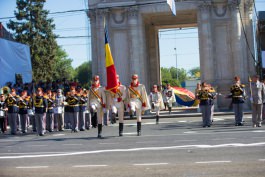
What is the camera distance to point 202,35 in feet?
120

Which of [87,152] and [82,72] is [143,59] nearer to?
[87,152]

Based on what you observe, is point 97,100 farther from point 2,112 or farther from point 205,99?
point 2,112

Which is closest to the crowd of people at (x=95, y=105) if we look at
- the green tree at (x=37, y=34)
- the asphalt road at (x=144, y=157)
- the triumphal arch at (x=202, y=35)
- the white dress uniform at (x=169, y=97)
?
the asphalt road at (x=144, y=157)

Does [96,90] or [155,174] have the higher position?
[96,90]

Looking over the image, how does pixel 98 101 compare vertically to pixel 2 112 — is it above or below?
above

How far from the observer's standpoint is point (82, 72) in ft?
449

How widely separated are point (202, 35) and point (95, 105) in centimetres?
1988

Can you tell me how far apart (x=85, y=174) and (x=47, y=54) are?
62104 mm

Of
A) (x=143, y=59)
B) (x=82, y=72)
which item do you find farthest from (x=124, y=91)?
(x=82, y=72)

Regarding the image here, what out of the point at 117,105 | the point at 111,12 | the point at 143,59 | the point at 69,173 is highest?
the point at 111,12

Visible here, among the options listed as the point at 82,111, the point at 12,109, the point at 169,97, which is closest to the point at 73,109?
the point at 82,111

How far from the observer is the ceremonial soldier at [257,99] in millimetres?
19688

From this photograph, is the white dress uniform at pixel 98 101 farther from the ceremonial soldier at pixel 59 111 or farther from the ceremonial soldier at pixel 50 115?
the ceremonial soldier at pixel 59 111

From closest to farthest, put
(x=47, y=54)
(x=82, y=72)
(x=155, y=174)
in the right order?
(x=155, y=174)
(x=47, y=54)
(x=82, y=72)
